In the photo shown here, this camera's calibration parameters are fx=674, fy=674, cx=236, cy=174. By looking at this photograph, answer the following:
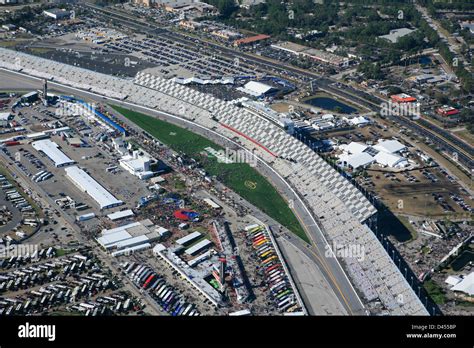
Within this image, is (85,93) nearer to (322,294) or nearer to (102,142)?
(102,142)

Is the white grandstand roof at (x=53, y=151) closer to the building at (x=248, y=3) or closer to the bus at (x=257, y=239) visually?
the bus at (x=257, y=239)

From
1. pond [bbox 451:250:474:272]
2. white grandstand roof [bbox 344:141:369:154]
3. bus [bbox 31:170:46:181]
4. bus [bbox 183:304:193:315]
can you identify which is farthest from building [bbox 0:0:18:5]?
pond [bbox 451:250:474:272]

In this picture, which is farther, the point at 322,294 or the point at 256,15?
the point at 256,15

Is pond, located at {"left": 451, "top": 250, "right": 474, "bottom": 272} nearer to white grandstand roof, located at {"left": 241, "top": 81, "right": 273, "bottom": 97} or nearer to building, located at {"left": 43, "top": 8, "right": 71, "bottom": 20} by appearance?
white grandstand roof, located at {"left": 241, "top": 81, "right": 273, "bottom": 97}

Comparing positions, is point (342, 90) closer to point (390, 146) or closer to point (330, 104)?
point (330, 104)

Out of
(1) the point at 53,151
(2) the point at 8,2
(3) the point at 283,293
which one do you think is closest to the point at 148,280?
(3) the point at 283,293

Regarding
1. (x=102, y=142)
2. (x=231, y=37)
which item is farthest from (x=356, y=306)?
(x=231, y=37)
